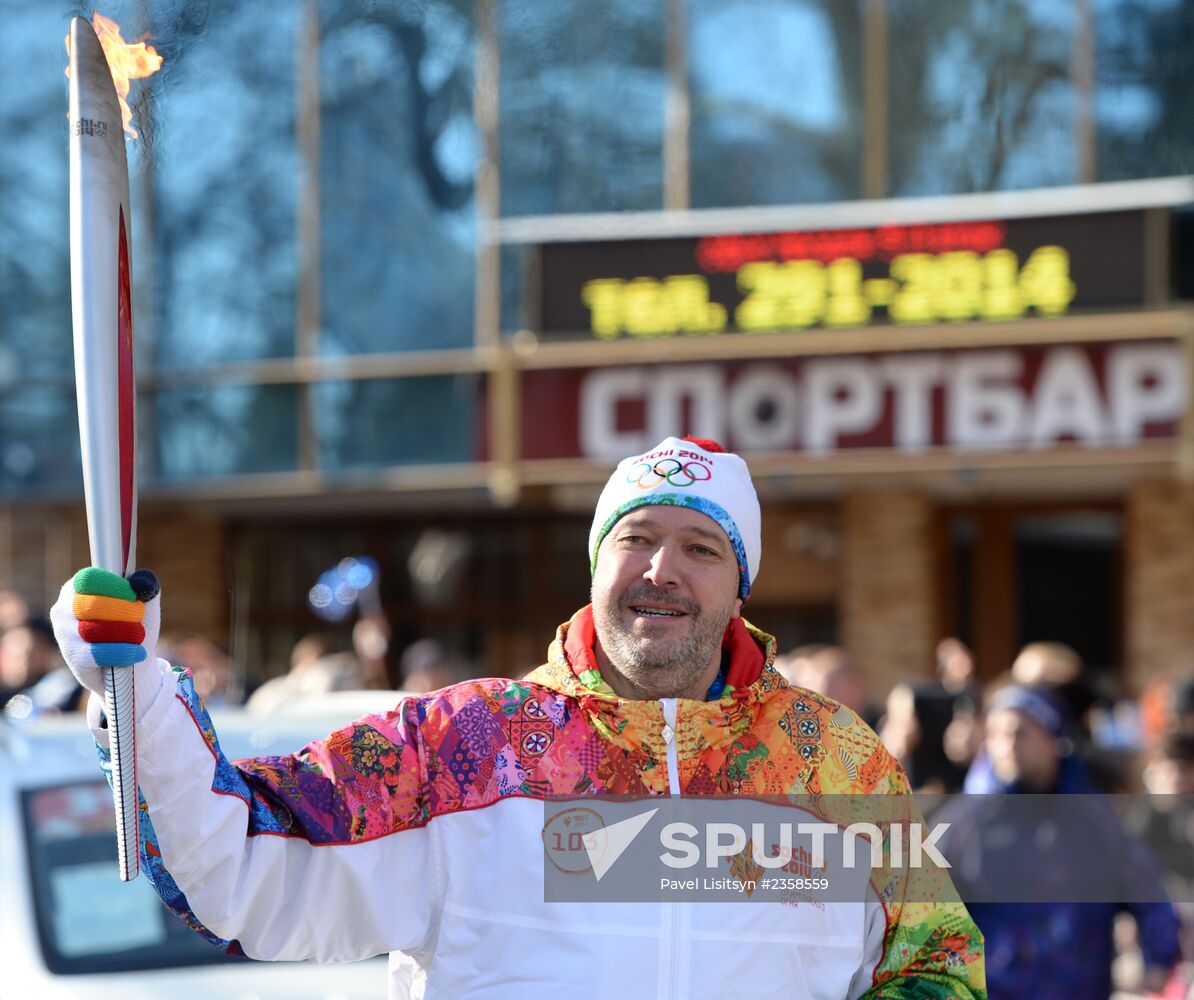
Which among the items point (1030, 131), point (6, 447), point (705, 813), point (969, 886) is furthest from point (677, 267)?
point (705, 813)

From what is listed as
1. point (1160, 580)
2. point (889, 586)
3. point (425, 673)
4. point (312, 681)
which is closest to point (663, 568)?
point (312, 681)

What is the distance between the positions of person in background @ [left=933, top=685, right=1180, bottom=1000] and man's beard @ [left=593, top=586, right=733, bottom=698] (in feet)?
9.03

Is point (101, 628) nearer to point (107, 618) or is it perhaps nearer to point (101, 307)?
point (107, 618)

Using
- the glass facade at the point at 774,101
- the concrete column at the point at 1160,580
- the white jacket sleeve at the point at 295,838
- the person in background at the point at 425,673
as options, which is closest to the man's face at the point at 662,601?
the white jacket sleeve at the point at 295,838

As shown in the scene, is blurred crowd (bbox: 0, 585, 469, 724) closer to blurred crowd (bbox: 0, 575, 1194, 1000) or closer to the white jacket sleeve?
blurred crowd (bbox: 0, 575, 1194, 1000)

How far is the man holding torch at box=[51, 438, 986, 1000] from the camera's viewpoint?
8.86ft

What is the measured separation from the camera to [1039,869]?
548 cm

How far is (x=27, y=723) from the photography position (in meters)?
5.47

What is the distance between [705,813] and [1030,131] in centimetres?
1049

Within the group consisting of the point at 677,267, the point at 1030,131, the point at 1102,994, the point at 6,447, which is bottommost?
the point at 1102,994

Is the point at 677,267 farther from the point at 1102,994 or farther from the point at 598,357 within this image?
the point at 1102,994

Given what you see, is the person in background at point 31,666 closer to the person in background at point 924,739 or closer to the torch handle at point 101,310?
the person in background at point 924,739

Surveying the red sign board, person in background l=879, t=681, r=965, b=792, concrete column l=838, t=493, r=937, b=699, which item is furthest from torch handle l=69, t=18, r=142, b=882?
concrete column l=838, t=493, r=937, b=699

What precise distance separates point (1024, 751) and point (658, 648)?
3049mm
